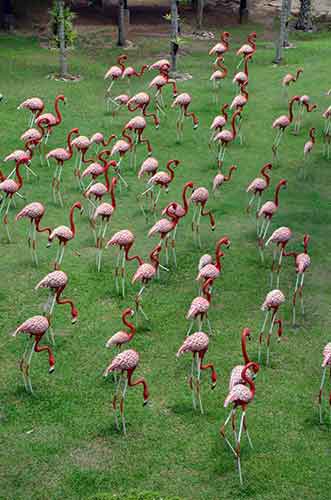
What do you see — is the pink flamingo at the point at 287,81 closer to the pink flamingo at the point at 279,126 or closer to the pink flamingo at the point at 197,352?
the pink flamingo at the point at 279,126

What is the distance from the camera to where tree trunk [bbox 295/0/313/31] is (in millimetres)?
26781

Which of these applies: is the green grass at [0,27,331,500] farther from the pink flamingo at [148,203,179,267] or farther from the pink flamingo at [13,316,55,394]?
the pink flamingo at [148,203,179,267]

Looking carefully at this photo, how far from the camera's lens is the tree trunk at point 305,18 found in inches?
1054

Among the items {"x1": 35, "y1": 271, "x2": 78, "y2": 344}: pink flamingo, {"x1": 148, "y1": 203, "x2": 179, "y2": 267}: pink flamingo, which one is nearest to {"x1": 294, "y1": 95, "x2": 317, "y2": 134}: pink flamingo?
{"x1": 148, "y1": 203, "x2": 179, "y2": 267}: pink flamingo

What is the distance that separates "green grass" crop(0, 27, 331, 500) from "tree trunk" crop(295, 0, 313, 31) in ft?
33.9

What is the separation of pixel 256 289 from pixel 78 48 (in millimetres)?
14155

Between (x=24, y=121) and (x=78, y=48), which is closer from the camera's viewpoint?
(x=24, y=121)

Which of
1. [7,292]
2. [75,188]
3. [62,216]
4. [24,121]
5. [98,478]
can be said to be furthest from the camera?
[24,121]

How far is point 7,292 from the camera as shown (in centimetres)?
1195

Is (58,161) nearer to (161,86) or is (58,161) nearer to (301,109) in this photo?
(161,86)

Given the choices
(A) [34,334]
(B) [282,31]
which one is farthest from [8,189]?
(B) [282,31]

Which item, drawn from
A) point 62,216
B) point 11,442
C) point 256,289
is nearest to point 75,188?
point 62,216

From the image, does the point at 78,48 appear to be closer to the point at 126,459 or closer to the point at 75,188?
the point at 75,188

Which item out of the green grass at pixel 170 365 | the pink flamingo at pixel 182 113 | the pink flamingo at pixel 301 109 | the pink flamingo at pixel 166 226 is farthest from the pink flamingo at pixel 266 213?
the pink flamingo at pixel 301 109
